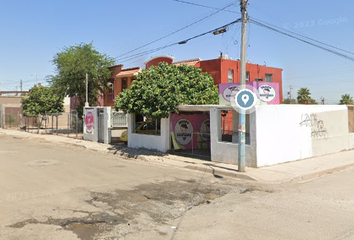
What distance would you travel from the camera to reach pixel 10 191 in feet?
23.8

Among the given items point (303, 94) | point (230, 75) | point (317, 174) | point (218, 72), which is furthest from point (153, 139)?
point (303, 94)

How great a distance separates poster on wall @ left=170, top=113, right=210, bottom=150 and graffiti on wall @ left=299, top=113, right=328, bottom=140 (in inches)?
181

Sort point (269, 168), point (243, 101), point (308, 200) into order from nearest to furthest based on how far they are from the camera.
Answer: point (308, 200) < point (243, 101) < point (269, 168)

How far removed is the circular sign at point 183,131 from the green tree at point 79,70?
1485 cm

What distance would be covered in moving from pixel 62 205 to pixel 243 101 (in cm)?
639

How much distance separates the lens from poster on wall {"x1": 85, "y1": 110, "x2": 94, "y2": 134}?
21219 millimetres

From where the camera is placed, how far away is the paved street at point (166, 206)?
4785 millimetres

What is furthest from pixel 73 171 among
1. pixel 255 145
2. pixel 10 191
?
pixel 255 145

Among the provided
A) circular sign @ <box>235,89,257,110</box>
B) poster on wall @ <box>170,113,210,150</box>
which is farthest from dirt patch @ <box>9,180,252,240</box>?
poster on wall @ <box>170,113,210,150</box>

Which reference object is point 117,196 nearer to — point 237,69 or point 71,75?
point 237,69

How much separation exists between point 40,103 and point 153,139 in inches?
902

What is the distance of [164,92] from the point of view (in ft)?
44.4

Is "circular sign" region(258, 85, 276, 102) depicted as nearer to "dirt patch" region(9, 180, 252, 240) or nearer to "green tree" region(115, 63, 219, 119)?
"green tree" region(115, 63, 219, 119)

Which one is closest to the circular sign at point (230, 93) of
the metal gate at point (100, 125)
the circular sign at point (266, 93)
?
the circular sign at point (266, 93)
